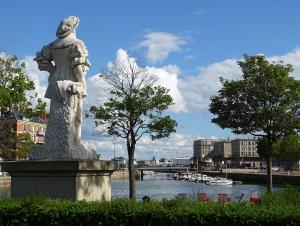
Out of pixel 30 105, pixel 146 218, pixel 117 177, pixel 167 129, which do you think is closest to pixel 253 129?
pixel 167 129

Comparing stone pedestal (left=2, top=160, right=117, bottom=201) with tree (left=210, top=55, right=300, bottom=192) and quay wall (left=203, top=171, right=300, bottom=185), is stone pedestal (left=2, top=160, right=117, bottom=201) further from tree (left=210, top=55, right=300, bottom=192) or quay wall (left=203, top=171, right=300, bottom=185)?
quay wall (left=203, top=171, right=300, bottom=185)

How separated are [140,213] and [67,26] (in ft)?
17.3

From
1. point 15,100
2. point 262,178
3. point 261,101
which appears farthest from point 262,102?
point 262,178

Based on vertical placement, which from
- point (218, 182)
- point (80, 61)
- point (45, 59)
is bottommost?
point (218, 182)

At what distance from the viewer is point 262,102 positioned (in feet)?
115

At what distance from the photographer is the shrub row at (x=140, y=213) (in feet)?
28.8

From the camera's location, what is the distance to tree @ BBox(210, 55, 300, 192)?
34.3 metres

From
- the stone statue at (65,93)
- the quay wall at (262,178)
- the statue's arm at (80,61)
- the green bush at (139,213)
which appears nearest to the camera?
the green bush at (139,213)

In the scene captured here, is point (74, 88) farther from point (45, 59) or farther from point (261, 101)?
point (261, 101)

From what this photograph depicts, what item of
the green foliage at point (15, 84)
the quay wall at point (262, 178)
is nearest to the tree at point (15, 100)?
the green foliage at point (15, 84)

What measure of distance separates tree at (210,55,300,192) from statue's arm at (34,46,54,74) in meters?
23.7

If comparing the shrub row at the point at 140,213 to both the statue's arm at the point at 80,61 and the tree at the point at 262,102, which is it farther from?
the tree at the point at 262,102

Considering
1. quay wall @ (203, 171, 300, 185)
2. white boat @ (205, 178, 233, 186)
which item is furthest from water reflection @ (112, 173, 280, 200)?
quay wall @ (203, 171, 300, 185)

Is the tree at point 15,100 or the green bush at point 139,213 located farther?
the tree at point 15,100
